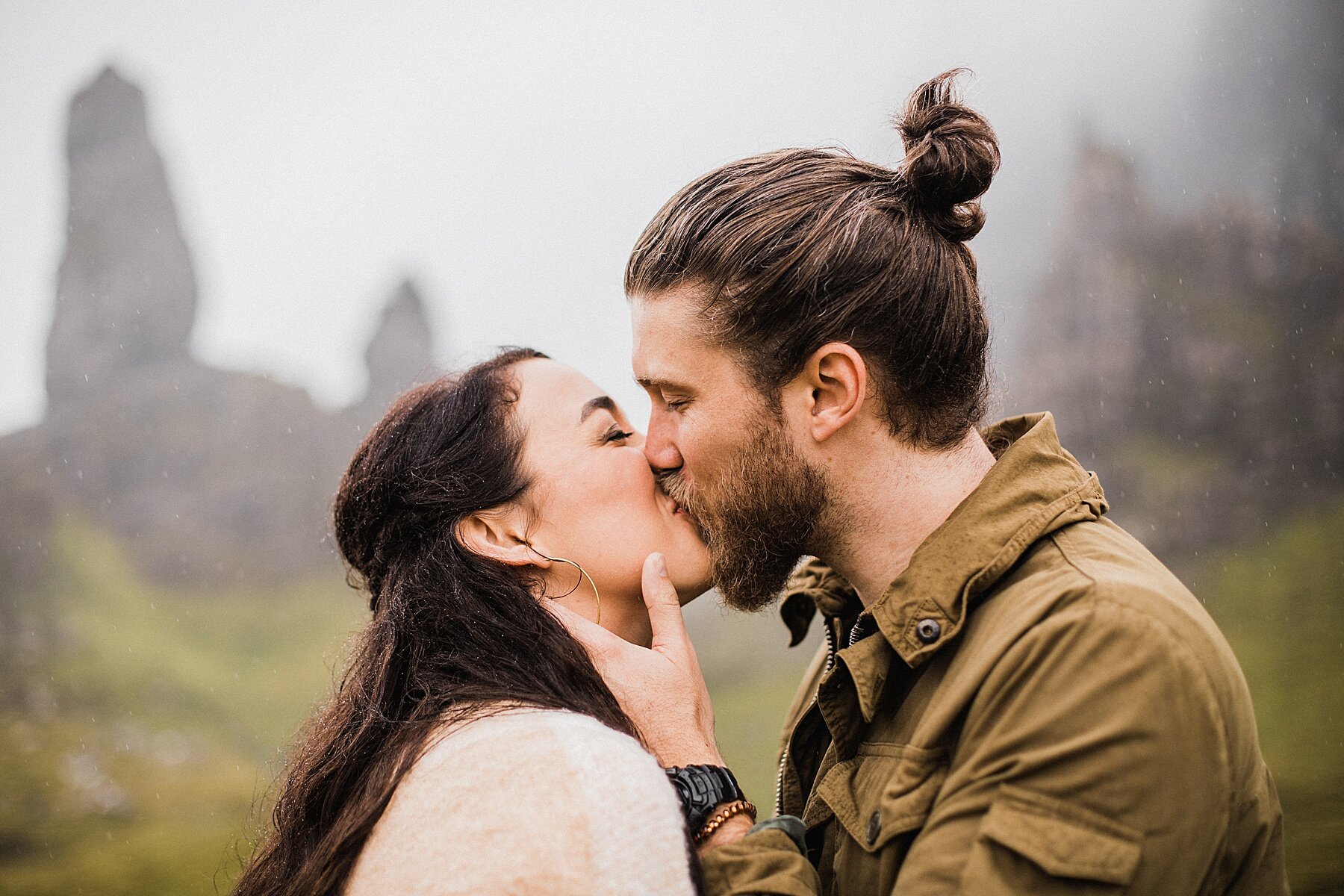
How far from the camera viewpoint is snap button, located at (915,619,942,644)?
2.06m

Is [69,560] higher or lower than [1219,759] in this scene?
lower

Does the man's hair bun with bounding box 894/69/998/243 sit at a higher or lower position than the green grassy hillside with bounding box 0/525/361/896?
higher

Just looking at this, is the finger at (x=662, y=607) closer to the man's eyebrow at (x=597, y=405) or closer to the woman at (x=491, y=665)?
the woman at (x=491, y=665)

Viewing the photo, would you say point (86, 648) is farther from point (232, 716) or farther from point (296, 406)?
point (296, 406)

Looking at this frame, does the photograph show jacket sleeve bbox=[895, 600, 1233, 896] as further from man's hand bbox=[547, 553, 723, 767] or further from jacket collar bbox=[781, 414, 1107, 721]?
man's hand bbox=[547, 553, 723, 767]

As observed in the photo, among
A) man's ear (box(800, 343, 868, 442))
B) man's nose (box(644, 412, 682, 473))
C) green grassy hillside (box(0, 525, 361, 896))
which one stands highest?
man's ear (box(800, 343, 868, 442))

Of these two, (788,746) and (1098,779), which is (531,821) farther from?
(788,746)

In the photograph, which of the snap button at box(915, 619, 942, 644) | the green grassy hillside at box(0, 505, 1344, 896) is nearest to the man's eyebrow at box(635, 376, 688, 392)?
the snap button at box(915, 619, 942, 644)

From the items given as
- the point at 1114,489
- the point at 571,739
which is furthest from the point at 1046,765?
the point at 1114,489

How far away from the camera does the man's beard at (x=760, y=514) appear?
2445 millimetres

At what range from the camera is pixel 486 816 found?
1.76 metres

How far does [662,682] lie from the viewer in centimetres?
235

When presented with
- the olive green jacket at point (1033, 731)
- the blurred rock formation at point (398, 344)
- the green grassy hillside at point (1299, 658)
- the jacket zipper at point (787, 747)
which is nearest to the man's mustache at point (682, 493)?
the jacket zipper at point (787, 747)

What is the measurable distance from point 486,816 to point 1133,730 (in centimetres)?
116
